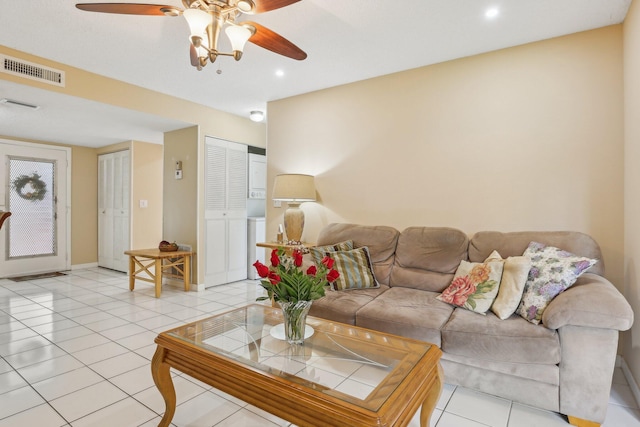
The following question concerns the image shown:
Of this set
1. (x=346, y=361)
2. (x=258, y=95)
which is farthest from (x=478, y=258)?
(x=258, y=95)

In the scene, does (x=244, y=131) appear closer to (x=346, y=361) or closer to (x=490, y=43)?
(x=490, y=43)

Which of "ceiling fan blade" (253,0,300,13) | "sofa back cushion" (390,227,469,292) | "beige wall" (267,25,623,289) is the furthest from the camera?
"sofa back cushion" (390,227,469,292)

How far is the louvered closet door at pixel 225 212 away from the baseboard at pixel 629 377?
170 inches

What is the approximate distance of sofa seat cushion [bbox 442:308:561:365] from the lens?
5.82ft

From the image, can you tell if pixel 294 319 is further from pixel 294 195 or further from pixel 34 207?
pixel 34 207

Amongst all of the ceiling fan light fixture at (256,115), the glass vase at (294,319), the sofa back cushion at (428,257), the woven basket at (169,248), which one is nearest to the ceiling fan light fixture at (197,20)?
the glass vase at (294,319)

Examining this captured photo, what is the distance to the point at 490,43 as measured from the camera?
8.93 ft

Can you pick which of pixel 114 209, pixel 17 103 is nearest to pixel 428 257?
pixel 17 103

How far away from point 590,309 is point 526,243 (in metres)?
0.79

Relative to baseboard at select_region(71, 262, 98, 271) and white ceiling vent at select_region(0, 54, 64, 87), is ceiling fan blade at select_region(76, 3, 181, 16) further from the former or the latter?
baseboard at select_region(71, 262, 98, 271)

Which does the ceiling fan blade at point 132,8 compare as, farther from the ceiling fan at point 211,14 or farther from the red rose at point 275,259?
the red rose at point 275,259

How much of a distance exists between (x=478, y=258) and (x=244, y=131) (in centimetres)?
380

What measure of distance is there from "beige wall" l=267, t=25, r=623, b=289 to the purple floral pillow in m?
0.62

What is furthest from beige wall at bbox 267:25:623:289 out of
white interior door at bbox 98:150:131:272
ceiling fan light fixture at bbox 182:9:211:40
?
white interior door at bbox 98:150:131:272
